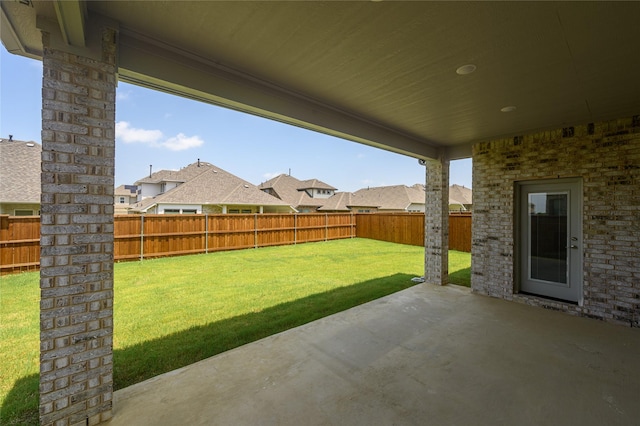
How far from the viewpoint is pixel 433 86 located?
3219 mm

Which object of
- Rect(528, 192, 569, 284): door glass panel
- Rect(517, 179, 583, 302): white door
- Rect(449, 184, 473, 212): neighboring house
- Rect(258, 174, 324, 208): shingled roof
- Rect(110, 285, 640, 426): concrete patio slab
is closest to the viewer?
Rect(110, 285, 640, 426): concrete patio slab

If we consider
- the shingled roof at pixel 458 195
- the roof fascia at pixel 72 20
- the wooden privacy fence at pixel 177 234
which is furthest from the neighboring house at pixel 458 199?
the roof fascia at pixel 72 20

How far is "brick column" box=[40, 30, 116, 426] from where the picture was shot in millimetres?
1990

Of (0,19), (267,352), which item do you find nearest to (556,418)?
(267,352)

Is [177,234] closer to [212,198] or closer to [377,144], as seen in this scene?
[212,198]

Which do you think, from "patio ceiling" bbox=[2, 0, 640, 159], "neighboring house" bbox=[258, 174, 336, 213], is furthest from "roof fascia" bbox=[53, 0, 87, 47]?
"neighboring house" bbox=[258, 174, 336, 213]

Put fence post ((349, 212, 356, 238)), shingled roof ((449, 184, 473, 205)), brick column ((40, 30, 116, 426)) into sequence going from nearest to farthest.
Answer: brick column ((40, 30, 116, 426)) < fence post ((349, 212, 356, 238)) < shingled roof ((449, 184, 473, 205))

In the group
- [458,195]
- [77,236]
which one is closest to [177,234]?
[77,236]

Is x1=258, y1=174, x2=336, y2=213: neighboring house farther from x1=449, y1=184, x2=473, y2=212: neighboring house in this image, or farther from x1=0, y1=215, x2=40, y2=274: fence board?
x1=0, y1=215, x2=40, y2=274: fence board

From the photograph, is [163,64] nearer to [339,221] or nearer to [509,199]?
[509,199]

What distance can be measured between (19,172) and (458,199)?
33.7 meters

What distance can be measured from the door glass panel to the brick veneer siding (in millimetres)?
330

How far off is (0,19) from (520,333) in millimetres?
5900

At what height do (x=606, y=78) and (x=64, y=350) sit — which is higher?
(x=606, y=78)
